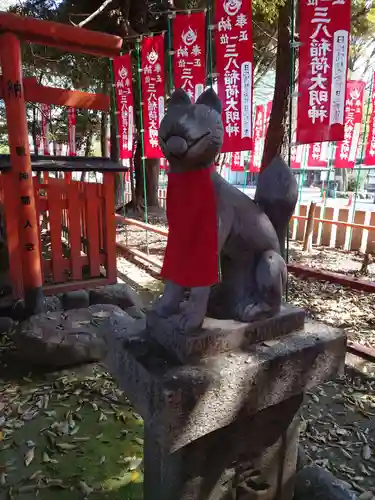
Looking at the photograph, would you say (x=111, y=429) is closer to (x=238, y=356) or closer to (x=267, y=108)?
(x=238, y=356)

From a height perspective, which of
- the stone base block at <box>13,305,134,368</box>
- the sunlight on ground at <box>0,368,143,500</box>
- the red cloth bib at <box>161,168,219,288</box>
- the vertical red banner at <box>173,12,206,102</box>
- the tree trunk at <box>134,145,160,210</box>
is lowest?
the sunlight on ground at <box>0,368,143,500</box>

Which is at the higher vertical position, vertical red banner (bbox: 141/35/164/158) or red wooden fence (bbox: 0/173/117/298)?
vertical red banner (bbox: 141/35/164/158)

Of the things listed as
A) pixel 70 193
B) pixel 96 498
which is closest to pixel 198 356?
pixel 96 498

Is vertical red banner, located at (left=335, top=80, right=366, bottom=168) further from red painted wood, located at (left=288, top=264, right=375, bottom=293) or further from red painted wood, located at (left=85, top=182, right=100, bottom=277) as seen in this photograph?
red painted wood, located at (left=85, top=182, right=100, bottom=277)

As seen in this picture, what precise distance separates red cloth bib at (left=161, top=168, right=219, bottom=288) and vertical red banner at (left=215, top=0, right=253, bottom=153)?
4.12 m

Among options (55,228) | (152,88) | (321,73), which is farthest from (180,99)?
(152,88)

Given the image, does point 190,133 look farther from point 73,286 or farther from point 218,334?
point 73,286

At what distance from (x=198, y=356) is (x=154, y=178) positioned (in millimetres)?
13654

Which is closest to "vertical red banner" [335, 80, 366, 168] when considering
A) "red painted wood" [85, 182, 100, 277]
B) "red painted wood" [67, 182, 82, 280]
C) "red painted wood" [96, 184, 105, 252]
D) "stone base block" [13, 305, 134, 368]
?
"red painted wood" [96, 184, 105, 252]

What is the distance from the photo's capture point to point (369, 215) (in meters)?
8.48

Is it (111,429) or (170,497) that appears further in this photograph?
(111,429)

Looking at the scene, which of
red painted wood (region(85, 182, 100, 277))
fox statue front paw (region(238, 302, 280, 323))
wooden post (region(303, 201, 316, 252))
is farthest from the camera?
wooden post (region(303, 201, 316, 252))

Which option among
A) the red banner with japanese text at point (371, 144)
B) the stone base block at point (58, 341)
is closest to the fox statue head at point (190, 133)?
the stone base block at point (58, 341)

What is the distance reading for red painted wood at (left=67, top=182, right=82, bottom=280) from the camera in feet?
15.2
